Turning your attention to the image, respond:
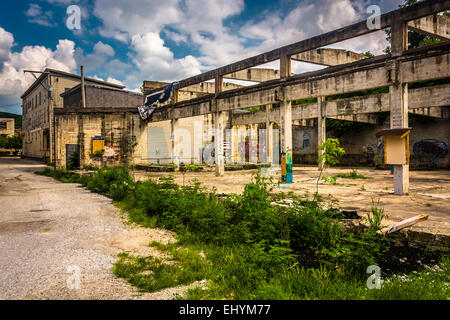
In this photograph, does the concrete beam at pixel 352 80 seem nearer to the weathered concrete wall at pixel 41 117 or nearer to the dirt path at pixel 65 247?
the dirt path at pixel 65 247

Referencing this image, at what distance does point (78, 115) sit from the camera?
62.8ft

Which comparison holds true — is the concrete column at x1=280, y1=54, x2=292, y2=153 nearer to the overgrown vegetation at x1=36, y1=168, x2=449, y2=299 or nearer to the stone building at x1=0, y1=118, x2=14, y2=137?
the overgrown vegetation at x1=36, y1=168, x2=449, y2=299

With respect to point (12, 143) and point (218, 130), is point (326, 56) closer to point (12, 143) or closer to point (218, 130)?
point (218, 130)

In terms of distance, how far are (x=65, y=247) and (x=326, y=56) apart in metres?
15.2

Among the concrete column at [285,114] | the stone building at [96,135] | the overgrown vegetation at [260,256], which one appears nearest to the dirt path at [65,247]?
the overgrown vegetation at [260,256]

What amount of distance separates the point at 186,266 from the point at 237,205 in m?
2.06

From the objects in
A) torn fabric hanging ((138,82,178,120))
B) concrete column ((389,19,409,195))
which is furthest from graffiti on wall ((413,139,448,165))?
torn fabric hanging ((138,82,178,120))

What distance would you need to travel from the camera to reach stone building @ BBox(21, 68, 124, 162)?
31.4m

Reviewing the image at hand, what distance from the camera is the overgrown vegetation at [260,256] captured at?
291 cm

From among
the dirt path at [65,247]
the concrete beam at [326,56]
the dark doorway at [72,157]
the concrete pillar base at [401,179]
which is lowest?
the dirt path at [65,247]

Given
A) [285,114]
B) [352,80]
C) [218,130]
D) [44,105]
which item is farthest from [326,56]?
[44,105]

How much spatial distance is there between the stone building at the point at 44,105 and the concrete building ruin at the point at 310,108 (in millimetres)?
2300

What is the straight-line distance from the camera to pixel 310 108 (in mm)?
20281
